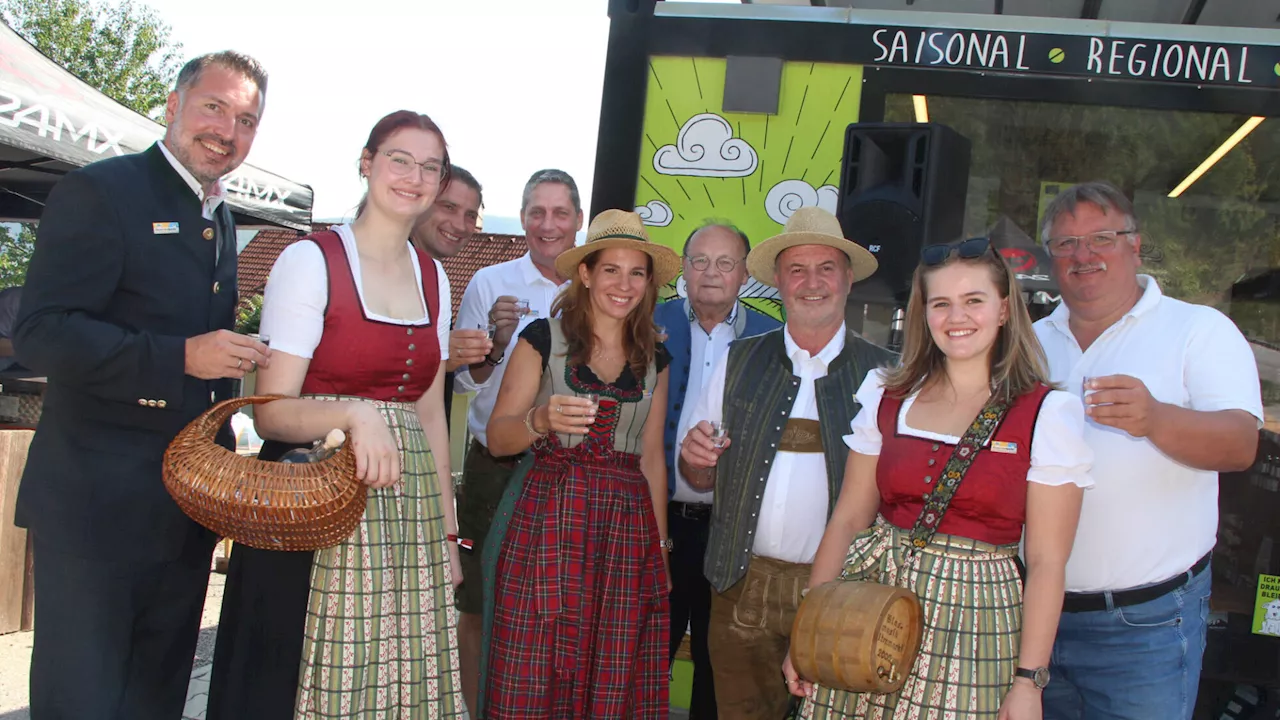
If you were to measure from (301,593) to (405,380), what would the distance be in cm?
53

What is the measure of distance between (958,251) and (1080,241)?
0.64m

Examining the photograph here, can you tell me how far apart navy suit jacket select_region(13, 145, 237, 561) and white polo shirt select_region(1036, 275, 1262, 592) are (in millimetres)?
2122

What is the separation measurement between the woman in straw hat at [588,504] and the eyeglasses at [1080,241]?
1.09 meters

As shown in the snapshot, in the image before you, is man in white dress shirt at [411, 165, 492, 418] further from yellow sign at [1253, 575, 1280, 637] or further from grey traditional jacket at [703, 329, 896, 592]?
yellow sign at [1253, 575, 1280, 637]

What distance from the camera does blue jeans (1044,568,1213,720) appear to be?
2.23 metres

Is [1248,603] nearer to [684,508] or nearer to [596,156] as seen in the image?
[684,508]

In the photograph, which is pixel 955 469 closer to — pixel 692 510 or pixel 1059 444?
pixel 1059 444

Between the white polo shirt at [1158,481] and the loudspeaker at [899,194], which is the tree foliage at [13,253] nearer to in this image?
the loudspeaker at [899,194]

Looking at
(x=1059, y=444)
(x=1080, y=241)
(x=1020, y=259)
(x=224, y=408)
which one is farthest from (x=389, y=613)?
(x=1020, y=259)

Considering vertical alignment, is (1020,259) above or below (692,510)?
above

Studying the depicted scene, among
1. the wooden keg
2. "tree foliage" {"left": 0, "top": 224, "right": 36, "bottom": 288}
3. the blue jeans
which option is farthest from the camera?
"tree foliage" {"left": 0, "top": 224, "right": 36, "bottom": 288}

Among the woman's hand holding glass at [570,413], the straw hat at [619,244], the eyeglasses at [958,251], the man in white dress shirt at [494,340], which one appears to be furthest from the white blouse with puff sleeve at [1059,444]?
the man in white dress shirt at [494,340]

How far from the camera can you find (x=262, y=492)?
1802 mm

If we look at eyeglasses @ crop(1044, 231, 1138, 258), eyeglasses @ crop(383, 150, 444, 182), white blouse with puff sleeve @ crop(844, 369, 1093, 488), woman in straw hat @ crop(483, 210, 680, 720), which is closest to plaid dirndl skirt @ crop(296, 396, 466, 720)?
woman in straw hat @ crop(483, 210, 680, 720)
